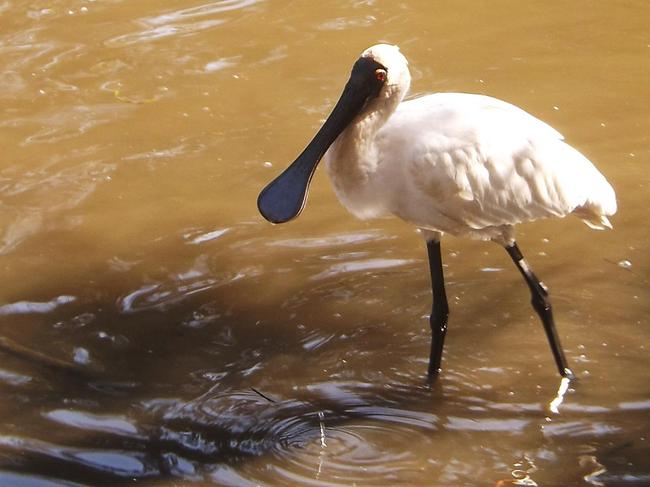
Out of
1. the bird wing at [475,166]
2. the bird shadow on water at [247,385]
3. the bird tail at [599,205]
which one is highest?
the bird wing at [475,166]

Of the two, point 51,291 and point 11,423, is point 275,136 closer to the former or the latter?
point 51,291

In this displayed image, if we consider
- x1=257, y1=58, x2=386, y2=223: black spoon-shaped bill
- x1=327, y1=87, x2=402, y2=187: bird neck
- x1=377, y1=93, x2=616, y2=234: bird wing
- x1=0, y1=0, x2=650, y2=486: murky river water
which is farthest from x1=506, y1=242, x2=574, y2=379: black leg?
x1=257, y1=58, x2=386, y2=223: black spoon-shaped bill

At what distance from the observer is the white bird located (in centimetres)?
398

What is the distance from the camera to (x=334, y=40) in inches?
289

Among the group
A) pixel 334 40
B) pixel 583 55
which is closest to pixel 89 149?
pixel 334 40

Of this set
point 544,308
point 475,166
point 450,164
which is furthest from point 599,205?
point 450,164

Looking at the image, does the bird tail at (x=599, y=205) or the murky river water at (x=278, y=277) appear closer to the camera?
the murky river water at (x=278, y=277)

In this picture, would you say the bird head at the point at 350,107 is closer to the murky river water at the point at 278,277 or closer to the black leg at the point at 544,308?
the murky river water at the point at 278,277

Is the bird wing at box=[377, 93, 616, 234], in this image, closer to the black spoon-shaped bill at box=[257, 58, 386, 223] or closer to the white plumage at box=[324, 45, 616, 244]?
the white plumage at box=[324, 45, 616, 244]

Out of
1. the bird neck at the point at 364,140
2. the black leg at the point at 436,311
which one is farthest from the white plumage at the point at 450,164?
the black leg at the point at 436,311

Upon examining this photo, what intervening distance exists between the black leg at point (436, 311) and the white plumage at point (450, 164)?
0.14 meters

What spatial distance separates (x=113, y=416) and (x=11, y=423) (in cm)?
34

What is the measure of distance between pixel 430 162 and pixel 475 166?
186 mm

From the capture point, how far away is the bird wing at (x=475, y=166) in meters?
3.98
